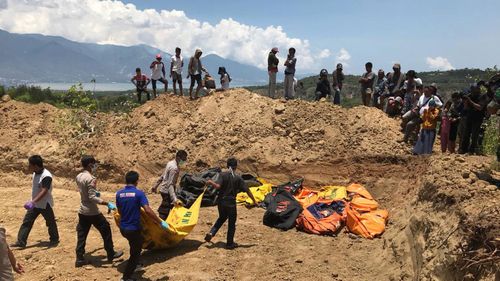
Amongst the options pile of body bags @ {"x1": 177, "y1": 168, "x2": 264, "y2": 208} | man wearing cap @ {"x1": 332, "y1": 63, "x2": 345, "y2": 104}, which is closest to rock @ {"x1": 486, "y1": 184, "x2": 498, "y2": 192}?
pile of body bags @ {"x1": 177, "y1": 168, "x2": 264, "y2": 208}

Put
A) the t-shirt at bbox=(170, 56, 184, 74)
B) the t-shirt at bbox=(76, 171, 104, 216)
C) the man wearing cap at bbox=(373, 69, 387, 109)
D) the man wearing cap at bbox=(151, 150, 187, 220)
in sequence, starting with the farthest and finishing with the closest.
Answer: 1. the t-shirt at bbox=(170, 56, 184, 74)
2. the man wearing cap at bbox=(373, 69, 387, 109)
3. the man wearing cap at bbox=(151, 150, 187, 220)
4. the t-shirt at bbox=(76, 171, 104, 216)

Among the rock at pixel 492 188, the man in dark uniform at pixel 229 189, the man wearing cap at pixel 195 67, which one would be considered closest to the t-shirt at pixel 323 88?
the man wearing cap at pixel 195 67

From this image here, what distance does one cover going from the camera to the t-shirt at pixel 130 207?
552 cm

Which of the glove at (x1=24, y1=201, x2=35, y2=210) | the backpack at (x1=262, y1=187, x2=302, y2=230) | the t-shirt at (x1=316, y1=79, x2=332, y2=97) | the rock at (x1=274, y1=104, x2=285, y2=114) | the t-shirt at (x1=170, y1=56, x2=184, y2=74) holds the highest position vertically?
the t-shirt at (x1=170, y1=56, x2=184, y2=74)

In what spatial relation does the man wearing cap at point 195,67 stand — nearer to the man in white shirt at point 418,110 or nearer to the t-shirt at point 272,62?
the t-shirt at point 272,62

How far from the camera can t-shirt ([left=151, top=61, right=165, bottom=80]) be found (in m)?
13.4

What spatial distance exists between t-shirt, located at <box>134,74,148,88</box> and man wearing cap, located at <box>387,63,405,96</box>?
8.38m

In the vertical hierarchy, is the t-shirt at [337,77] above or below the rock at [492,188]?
above

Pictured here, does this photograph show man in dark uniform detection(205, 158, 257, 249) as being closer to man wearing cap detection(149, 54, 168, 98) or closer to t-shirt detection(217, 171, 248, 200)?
t-shirt detection(217, 171, 248, 200)

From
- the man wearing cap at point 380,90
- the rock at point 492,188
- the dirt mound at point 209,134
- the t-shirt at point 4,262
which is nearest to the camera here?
the t-shirt at point 4,262

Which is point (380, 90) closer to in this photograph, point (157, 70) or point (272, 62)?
point (272, 62)

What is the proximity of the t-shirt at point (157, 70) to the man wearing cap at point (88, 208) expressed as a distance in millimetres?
7648

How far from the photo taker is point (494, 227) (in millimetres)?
4004

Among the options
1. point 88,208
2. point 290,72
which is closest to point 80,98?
point 290,72
